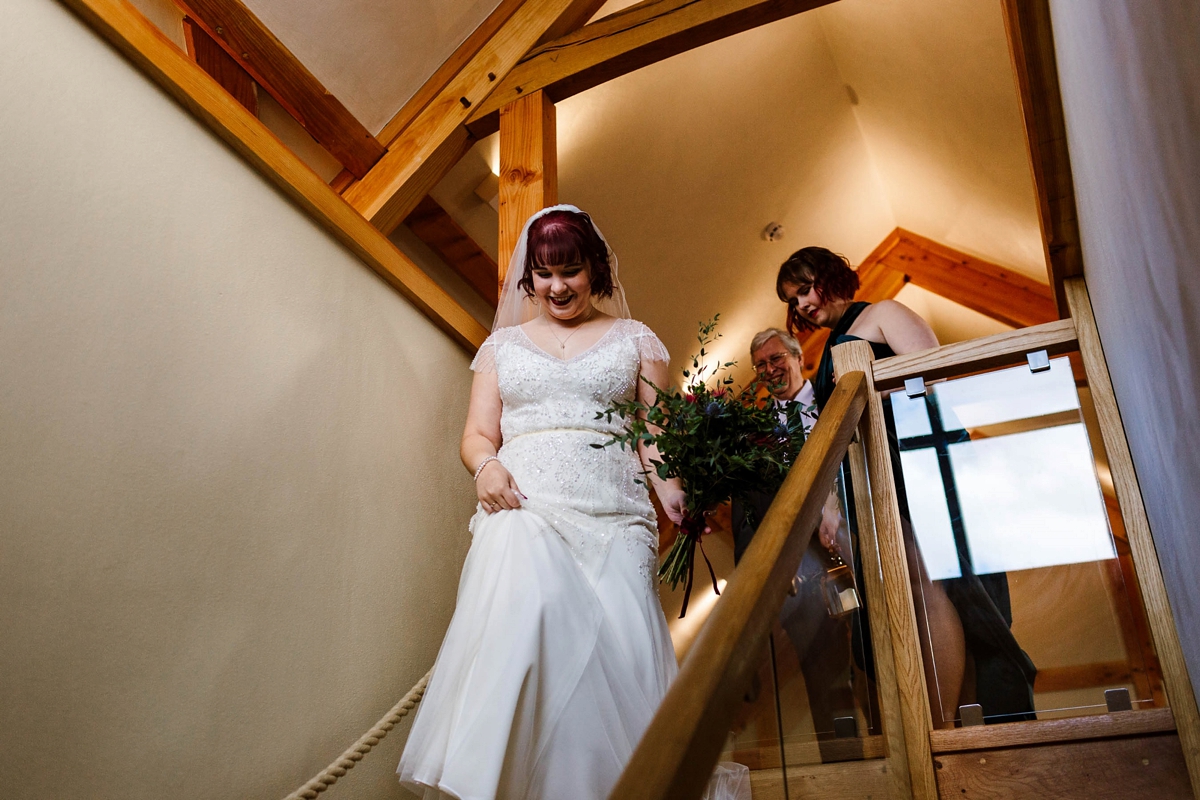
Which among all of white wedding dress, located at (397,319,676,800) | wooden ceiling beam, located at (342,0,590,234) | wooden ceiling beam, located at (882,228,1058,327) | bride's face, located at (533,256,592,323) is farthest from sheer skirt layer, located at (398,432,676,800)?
wooden ceiling beam, located at (882,228,1058,327)

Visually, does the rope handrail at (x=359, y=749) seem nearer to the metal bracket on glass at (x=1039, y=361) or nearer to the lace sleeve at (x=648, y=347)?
the lace sleeve at (x=648, y=347)

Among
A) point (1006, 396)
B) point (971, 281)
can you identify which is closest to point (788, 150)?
point (971, 281)

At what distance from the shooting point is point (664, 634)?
2.12 m

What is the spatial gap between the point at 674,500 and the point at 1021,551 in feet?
→ 2.47

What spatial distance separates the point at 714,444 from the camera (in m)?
2.19

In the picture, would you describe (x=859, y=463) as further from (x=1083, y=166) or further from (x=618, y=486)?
(x=1083, y=166)

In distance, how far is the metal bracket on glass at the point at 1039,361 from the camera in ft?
7.18

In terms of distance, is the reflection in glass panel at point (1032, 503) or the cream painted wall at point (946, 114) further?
the cream painted wall at point (946, 114)

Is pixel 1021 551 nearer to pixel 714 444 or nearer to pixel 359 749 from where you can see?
pixel 714 444

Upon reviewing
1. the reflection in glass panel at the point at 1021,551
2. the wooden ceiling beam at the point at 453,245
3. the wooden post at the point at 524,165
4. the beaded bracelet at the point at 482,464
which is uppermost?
the wooden ceiling beam at the point at 453,245

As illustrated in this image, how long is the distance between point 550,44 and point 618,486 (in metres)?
2.12

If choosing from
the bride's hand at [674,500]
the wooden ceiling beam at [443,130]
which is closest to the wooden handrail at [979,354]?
the bride's hand at [674,500]

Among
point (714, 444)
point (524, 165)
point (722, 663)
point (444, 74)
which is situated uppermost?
point (444, 74)

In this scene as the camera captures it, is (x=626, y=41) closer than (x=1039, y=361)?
No
